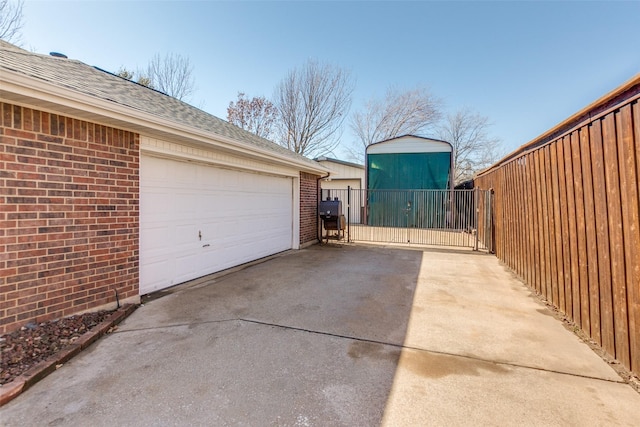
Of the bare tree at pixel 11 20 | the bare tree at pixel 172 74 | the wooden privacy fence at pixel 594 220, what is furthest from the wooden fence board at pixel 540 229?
the bare tree at pixel 172 74

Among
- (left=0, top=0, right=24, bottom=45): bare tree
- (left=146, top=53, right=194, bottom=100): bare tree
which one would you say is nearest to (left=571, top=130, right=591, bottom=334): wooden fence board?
(left=0, top=0, right=24, bottom=45): bare tree

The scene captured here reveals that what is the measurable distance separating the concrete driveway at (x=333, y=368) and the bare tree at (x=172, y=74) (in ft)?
52.3

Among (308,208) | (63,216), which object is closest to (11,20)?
(308,208)

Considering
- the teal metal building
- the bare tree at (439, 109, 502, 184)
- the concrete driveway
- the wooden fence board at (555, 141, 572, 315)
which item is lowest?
the concrete driveway

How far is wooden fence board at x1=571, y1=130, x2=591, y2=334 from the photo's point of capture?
10.1 ft

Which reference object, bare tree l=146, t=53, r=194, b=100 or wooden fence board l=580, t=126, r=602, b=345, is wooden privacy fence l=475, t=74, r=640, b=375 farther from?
bare tree l=146, t=53, r=194, b=100

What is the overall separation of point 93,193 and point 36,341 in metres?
1.61

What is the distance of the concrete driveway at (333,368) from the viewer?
6.34 feet

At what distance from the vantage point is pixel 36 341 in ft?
8.91

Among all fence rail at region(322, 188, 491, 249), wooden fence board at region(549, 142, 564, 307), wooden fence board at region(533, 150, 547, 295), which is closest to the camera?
wooden fence board at region(549, 142, 564, 307)

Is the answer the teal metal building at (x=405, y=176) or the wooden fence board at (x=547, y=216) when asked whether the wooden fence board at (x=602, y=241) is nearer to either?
the wooden fence board at (x=547, y=216)

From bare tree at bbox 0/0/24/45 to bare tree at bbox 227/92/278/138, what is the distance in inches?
400

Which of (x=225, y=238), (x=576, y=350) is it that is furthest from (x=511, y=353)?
(x=225, y=238)

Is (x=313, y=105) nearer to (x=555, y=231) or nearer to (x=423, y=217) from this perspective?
(x=423, y=217)
